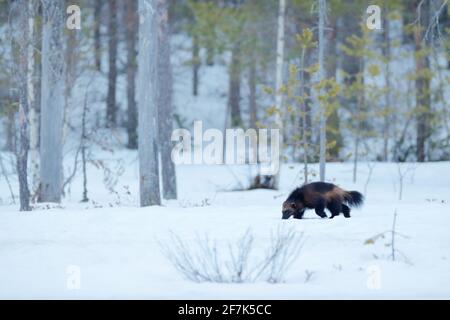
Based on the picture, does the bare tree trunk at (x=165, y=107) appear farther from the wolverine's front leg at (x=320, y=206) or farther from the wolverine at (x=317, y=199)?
the wolverine's front leg at (x=320, y=206)

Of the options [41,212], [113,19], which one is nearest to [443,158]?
[113,19]

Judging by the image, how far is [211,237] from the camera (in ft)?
36.6

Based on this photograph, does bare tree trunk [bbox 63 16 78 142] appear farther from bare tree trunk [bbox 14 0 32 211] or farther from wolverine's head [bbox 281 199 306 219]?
wolverine's head [bbox 281 199 306 219]

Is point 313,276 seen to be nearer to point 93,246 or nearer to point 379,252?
point 379,252

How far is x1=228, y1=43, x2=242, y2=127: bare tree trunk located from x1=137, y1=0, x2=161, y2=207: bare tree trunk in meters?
16.7

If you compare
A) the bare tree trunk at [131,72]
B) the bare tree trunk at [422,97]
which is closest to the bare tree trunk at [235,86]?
the bare tree trunk at [131,72]

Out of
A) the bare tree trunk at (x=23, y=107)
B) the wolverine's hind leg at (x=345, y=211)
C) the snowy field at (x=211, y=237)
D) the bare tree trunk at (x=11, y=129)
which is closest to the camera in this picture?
the snowy field at (x=211, y=237)

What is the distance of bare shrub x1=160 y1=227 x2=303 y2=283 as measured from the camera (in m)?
9.34

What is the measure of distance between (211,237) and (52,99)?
6.99m

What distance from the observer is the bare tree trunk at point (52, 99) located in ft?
53.9

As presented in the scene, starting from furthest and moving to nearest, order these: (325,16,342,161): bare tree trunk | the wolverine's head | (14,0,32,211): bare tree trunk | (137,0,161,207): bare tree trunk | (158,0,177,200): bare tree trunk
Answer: (325,16,342,161): bare tree trunk → (158,0,177,200): bare tree trunk → (137,0,161,207): bare tree trunk → (14,0,32,211): bare tree trunk → the wolverine's head

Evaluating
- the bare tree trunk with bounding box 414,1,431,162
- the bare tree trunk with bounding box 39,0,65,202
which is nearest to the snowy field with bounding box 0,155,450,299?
the bare tree trunk with bounding box 39,0,65,202

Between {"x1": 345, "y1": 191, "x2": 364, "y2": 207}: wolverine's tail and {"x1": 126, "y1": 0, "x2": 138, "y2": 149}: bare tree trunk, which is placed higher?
{"x1": 126, "y1": 0, "x2": 138, "y2": 149}: bare tree trunk

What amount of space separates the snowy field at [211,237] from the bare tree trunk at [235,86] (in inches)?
710
